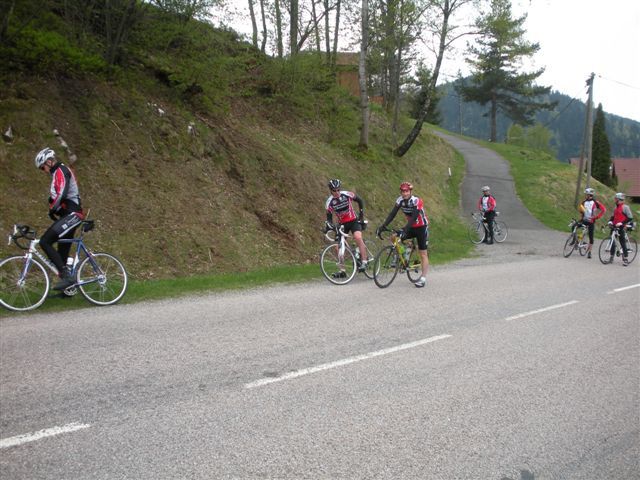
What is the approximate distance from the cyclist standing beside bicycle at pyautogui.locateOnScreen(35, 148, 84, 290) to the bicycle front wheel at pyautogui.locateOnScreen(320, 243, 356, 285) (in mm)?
4923

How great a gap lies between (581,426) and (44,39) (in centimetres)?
1405

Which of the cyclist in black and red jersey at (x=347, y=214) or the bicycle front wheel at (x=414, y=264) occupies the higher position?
the cyclist in black and red jersey at (x=347, y=214)

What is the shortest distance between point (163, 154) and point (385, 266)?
7202 millimetres

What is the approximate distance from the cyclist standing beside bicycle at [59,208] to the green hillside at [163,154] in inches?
83.2

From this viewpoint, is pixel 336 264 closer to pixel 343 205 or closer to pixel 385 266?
pixel 385 266

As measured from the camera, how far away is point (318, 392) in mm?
4445

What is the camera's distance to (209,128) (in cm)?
1516

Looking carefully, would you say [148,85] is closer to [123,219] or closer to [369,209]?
[123,219]

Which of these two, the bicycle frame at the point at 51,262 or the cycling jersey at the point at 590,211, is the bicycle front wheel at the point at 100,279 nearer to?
the bicycle frame at the point at 51,262

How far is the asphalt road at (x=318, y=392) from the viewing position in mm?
3342

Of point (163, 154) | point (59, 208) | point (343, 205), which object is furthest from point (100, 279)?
point (163, 154)

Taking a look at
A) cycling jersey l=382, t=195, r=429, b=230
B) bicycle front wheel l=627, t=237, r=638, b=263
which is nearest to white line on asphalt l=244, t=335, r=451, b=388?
cycling jersey l=382, t=195, r=429, b=230

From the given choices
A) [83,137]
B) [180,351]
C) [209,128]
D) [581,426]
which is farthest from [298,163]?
[581,426]

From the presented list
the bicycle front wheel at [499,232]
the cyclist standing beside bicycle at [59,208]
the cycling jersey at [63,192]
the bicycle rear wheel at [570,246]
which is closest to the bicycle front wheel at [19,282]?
the cyclist standing beside bicycle at [59,208]
